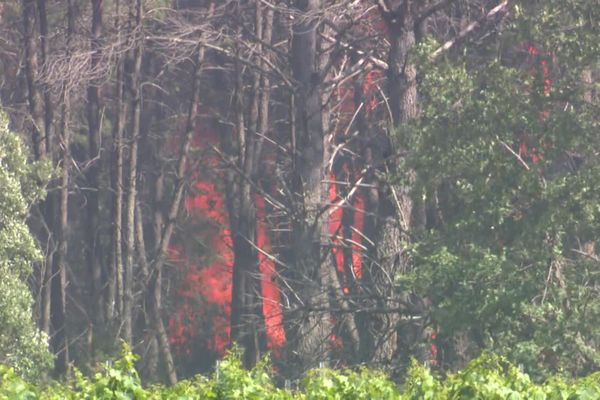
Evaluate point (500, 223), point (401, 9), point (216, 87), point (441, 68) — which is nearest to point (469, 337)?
point (500, 223)

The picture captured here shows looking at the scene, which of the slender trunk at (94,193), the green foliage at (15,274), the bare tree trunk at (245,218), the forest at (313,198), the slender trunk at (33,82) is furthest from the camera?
the slender trunk at (94,193)

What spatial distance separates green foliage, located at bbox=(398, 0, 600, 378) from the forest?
1.3 inches

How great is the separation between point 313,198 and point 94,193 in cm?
935

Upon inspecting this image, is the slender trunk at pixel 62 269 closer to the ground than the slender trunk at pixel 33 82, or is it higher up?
closer to the ground

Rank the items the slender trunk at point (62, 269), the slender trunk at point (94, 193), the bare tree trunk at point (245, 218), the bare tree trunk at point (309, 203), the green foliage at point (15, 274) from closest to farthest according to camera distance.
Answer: the green foliage at point (15, 274) < the bare tree trunk at point (309, 203) < the slender trunk at point (62, 269) < the bare tree trunk at point (245, 218) < the slender trunk at point (94, 193)

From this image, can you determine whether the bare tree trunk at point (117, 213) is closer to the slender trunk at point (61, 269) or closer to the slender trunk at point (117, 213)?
the slender trunk at point (117, 213)

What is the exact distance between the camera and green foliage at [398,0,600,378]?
A: 1644 cm

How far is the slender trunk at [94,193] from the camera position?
109ft

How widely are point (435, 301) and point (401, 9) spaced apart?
292 inches

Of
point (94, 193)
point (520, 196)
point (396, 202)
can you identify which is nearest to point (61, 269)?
point (94, 193)

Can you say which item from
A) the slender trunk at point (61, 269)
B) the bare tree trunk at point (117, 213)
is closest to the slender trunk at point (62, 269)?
the slender trunk at point (61, 269)

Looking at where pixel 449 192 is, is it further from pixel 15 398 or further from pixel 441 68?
pixel 15 398

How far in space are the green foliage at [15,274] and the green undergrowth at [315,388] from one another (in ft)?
41.8

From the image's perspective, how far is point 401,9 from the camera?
77.3 feet
